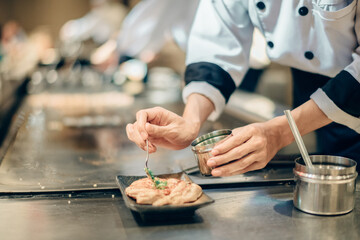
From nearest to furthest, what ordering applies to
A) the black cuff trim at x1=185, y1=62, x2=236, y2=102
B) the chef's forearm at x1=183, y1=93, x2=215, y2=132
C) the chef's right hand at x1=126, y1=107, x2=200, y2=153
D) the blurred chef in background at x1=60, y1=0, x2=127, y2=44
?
the chef's right hand at x1=126, y1=107, x2=200, y2=153 → the chef's forearm at x1=183, y1=93, x2=215, y2=132 → the black cuff trim at x1=185, y1=62, x2=236, y2=102 → the blurred chef in background at x1=60, y1=0, x2=127, y2=44

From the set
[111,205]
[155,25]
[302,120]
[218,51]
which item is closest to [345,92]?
[302,120]

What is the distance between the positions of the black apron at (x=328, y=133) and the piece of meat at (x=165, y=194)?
78 cm

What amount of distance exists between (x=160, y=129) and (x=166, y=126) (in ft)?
0.13

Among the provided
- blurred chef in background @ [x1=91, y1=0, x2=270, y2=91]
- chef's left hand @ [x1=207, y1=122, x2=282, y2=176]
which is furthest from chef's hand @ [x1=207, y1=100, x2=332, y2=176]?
blurred chef in background @ [x1=91, y1=0, x2=270, y2=91]

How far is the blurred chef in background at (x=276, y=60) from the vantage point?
4.09ft

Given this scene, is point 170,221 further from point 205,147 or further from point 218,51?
point 218,51

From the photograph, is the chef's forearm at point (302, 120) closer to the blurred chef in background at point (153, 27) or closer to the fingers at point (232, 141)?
the fingers at point (232, 141)

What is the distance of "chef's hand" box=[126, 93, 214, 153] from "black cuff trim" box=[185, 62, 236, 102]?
82mm

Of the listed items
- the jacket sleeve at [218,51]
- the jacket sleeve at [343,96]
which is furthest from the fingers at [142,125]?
the jacket sleeve at [343,96]

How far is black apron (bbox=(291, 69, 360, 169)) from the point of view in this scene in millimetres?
1648

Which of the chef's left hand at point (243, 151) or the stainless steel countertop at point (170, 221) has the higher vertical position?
the chef's left hand at point (243, 151)

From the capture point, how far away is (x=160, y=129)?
4.33 feet

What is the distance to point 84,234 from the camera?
0.97 m

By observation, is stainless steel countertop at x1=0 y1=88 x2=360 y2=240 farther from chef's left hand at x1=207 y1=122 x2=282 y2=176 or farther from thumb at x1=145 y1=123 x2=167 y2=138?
thumb at x1=145 y1=123 x2=167 y2=138
